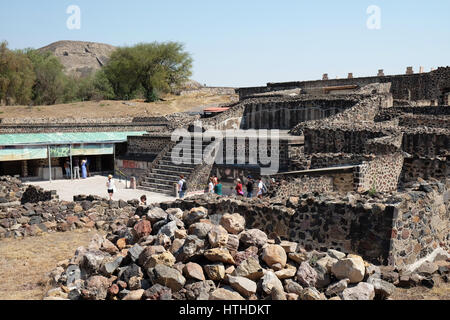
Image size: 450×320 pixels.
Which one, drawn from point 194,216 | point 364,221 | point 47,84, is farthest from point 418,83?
point 47,84

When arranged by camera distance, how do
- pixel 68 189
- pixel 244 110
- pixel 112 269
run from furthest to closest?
pixel 244 110
pixel 68 189
pixel 112 269

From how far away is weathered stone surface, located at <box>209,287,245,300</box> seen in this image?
5.09 m

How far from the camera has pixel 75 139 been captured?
2497 centimetres

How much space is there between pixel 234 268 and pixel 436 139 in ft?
45.0

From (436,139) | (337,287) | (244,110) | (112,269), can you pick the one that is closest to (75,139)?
(244,110)

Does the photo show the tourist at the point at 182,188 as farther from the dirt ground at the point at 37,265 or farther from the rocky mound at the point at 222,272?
the rocky mound at the point at 222,272

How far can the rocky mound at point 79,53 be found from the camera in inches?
4995

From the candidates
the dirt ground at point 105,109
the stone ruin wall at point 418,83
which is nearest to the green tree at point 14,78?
the dirt ground at point 105,109

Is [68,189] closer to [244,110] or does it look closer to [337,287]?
[244,110]

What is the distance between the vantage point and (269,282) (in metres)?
5.30

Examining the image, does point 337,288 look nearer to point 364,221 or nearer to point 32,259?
point 364,221

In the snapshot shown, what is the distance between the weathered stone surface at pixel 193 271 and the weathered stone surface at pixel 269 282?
76cm

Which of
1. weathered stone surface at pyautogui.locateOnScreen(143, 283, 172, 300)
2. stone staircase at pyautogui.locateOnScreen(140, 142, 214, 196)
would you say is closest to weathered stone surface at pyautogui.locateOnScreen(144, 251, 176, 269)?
weathered stone surface at pyautogui.locateOnScreen(143, 283, 172, 300)

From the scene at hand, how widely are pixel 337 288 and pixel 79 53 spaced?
14053cm
